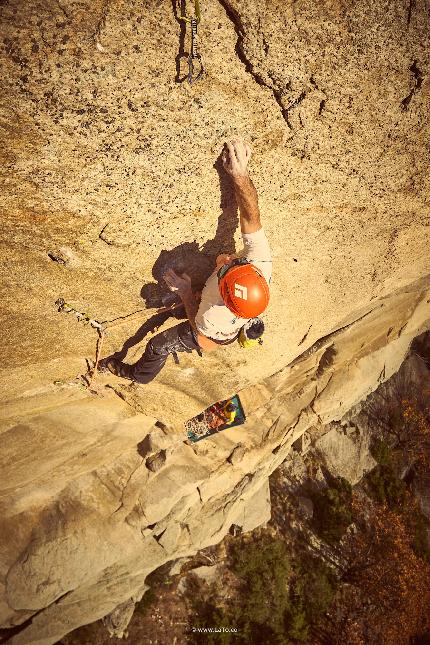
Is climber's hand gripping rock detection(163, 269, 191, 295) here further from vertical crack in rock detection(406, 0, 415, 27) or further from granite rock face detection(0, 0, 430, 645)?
vertical crack in rock detection(406, 0, 415, 27)

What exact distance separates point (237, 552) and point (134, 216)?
1003 cm

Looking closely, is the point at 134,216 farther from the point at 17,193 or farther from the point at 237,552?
the point at 237,552

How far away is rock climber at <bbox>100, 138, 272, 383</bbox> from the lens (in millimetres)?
2330

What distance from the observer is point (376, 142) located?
257cm

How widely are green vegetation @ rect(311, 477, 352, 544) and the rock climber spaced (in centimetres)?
899

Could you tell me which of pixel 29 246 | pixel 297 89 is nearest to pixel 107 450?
pixel 29 246

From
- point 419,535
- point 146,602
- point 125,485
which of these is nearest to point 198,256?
point 125,485

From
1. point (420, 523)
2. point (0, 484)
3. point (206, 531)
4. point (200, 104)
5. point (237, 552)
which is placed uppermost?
point (200, 104)

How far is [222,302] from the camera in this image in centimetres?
270

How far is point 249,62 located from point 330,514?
36.4 ft

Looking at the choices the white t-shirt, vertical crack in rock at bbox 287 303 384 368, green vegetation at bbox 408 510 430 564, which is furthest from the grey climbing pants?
green vegetation at bbox 408 510 430 564

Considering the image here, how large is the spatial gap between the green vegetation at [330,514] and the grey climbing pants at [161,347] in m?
8.67

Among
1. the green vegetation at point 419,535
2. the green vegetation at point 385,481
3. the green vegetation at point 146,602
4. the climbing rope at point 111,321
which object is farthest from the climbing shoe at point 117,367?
the green vegetation at point 419,535

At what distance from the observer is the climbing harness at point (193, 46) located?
5.66ft
